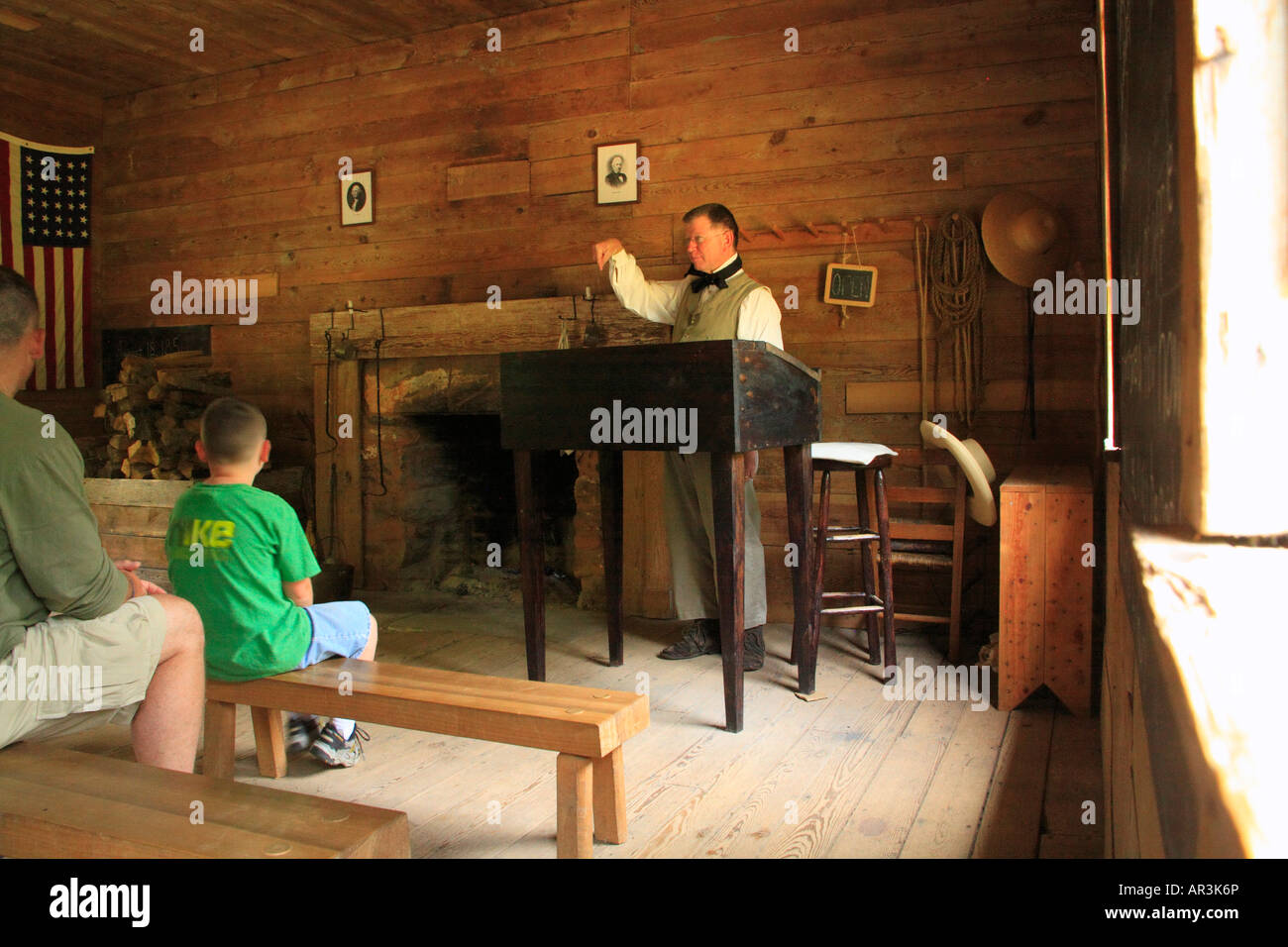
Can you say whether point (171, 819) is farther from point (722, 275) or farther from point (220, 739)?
point (722, 275)

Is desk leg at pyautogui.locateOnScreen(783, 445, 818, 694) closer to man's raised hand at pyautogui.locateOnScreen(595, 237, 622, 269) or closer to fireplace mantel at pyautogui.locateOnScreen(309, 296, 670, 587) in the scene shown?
man's raised hand at pyautogui.locateOnScreen(595, 237, 622, 269)

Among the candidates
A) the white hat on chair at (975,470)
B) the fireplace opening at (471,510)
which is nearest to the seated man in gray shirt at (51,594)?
the white hat on chair at (975,470)

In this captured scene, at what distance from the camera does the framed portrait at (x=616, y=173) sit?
167 inches

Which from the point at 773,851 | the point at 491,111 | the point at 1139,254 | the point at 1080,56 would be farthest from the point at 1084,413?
the point at 491,111

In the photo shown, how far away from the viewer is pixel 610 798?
190 centimetres

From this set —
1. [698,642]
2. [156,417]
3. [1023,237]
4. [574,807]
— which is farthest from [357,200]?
[574,807]

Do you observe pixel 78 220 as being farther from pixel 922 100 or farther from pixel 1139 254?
pixel 1139 254

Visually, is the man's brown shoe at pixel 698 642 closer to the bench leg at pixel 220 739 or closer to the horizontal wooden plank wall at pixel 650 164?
the horizontal wooden plank wall at pixel 650 164

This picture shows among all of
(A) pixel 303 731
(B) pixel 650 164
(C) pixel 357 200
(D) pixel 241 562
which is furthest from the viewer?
(C) pixel 357 200

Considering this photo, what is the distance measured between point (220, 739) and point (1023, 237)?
3143 millimetres

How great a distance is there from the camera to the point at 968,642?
361 cm

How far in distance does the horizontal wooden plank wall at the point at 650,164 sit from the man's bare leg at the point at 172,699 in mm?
2624

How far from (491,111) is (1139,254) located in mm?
4072

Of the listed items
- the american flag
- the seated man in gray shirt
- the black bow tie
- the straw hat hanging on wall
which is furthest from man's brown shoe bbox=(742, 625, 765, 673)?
the american flag
